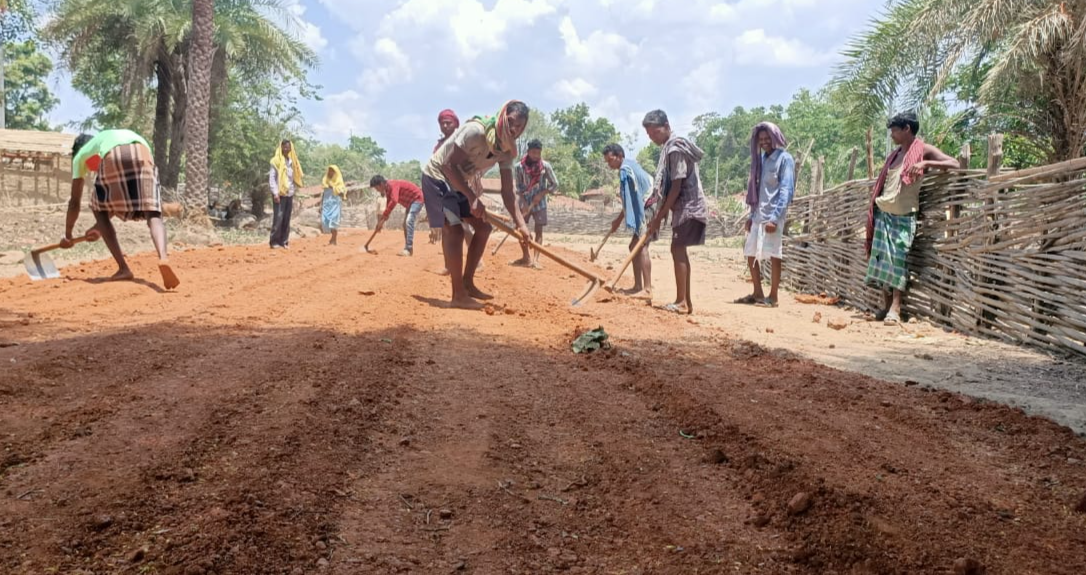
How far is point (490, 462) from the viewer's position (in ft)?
8.36

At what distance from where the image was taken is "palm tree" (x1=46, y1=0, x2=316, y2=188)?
1944 centimetres

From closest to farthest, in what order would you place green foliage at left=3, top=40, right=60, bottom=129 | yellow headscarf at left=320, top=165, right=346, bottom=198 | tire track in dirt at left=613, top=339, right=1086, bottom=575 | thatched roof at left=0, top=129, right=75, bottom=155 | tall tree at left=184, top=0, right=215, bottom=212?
1. tire track in dirt at left=613, top=339, right=1086, bottom=575
2. yellow headscarf at left=320, top=165, right=346, bottom=198
3. tall tree at left=184, top=0, right=215, bottom=212
4. thatched roof at left=0, top=129, right=75, bottom=155
5. green foliage at left=3, top=40, right=60, bottom=129

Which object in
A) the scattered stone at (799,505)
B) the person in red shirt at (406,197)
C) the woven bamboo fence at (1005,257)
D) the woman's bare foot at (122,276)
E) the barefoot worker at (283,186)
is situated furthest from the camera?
the barefoot worker at (283,186)

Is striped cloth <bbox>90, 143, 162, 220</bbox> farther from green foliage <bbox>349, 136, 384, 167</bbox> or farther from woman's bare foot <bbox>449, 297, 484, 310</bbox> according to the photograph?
green foliage <bbox>349, 136, 384, 167</bbox>

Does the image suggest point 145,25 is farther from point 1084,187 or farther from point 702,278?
point 1084,187

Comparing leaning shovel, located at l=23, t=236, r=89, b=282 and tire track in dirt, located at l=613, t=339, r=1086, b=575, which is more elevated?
leaning shovel, located at l=23, t=236, r=89, b=282

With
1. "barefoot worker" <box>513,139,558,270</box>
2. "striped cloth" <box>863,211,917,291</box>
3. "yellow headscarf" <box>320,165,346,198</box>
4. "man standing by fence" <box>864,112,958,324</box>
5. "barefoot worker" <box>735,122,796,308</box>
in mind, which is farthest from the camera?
"yellow headscarf" <box>320,165,346,198</box>

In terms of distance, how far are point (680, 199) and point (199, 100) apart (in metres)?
12.0

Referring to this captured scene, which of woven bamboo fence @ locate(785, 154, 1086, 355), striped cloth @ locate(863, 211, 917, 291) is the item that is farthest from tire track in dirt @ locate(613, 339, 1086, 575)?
striped cloth @ locate(863, 211, 917, 291)

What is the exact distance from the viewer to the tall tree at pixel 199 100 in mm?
14859

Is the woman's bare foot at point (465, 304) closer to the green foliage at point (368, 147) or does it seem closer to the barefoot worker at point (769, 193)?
the barefoot worker at point (769, 193)

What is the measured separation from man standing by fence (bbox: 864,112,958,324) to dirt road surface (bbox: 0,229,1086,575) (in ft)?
7.04

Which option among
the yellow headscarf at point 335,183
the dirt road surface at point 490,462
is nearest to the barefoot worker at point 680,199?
the dirt road surface at point 490,462

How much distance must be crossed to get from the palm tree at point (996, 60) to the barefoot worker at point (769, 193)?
13.4 feet
